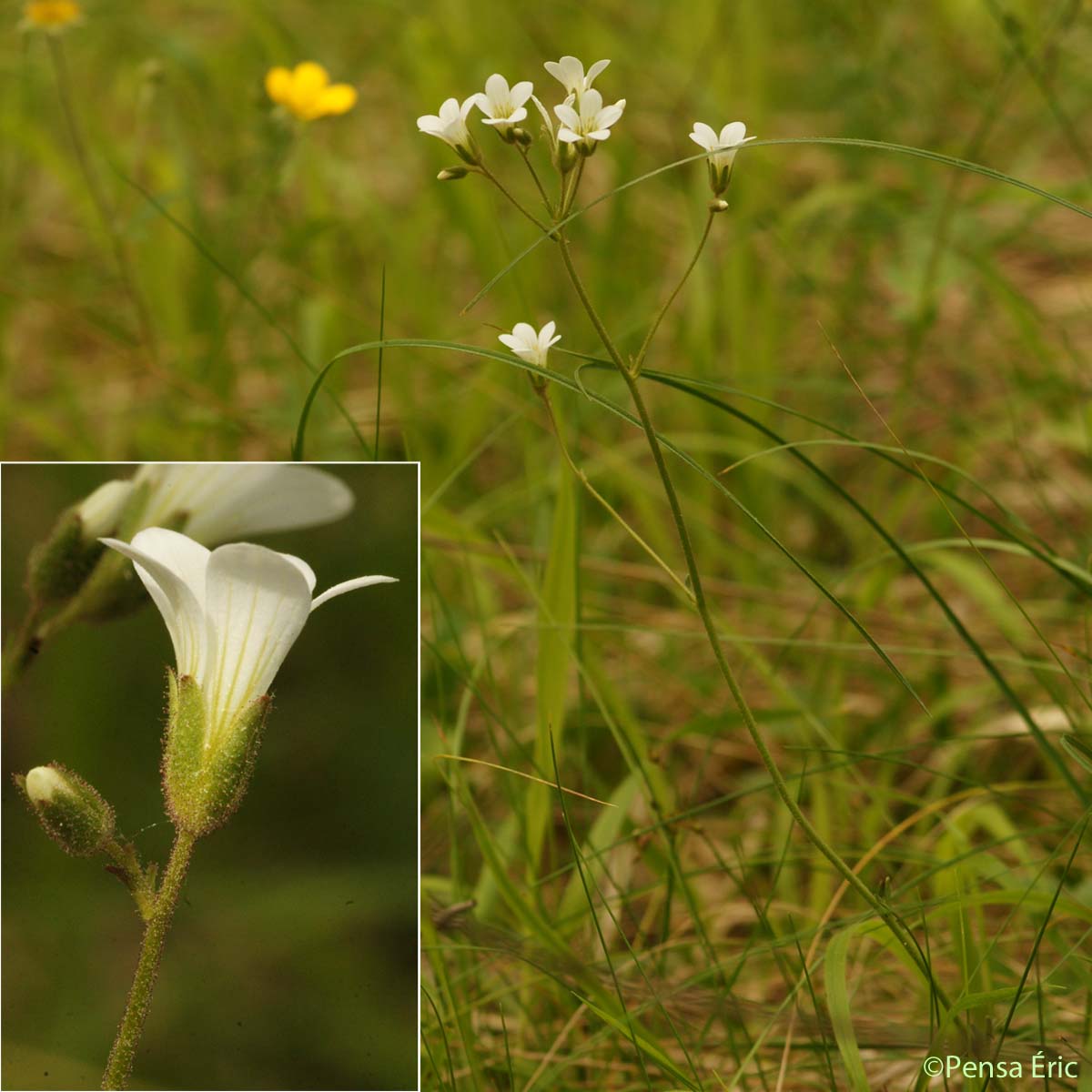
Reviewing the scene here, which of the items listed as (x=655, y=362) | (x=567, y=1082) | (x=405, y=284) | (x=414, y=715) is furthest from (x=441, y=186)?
(x=567, y=1082)

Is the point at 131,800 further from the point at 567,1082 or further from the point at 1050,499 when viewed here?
the point at 1050,499

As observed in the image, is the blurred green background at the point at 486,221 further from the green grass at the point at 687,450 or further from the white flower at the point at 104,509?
the white flower at the point at 104,509

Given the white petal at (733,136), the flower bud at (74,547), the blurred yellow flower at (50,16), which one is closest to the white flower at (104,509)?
the flower bud at (74,547)

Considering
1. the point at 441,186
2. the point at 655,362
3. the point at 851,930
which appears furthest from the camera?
the point at 655,362

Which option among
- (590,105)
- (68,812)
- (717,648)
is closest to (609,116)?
(590,105)

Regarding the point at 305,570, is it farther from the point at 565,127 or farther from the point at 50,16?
the point at 50,16
